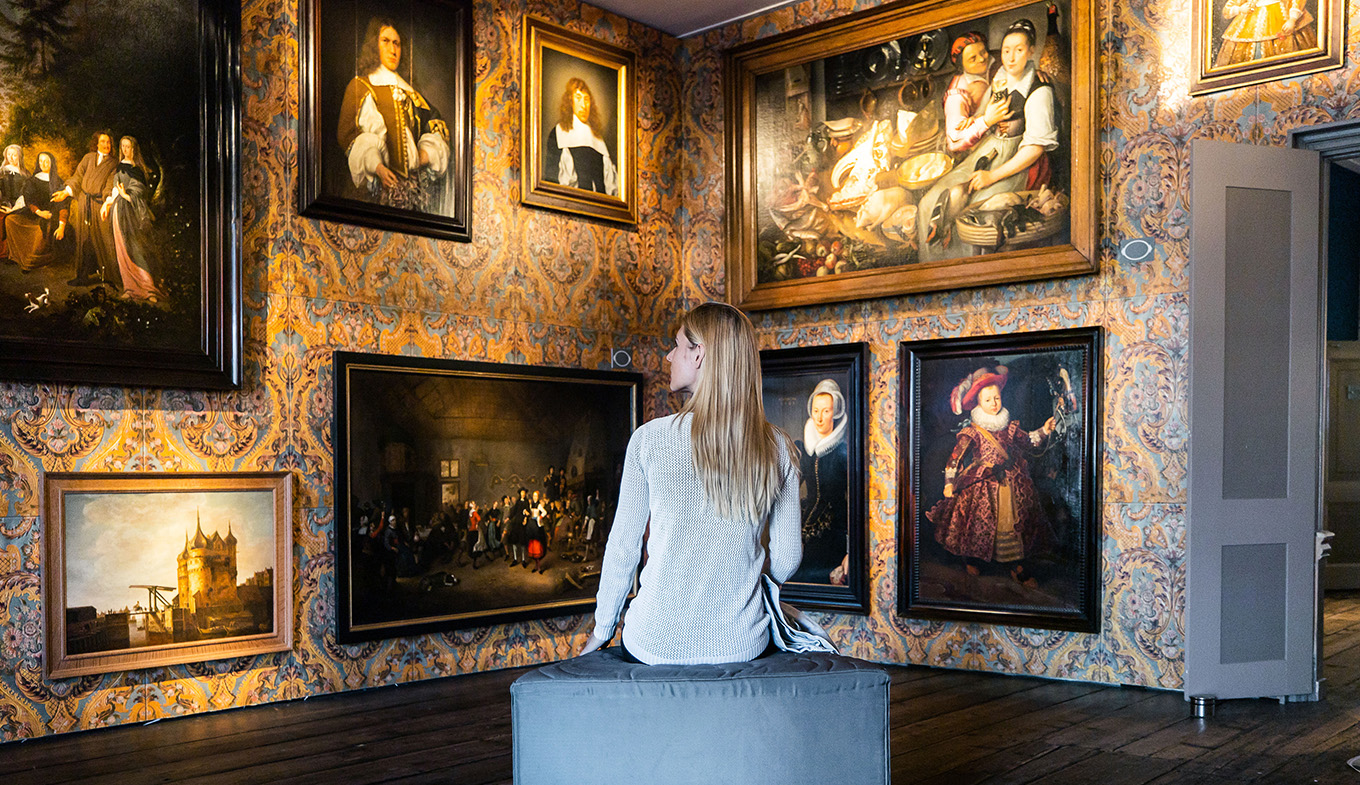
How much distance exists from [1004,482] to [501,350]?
362cm

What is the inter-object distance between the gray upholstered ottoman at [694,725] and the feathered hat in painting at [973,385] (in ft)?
13.8

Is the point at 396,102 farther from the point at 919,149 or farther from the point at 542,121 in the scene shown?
the point at 919,149

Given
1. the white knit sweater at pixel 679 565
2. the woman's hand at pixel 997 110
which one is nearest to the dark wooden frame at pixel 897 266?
the woman's hand at pixel 997 110

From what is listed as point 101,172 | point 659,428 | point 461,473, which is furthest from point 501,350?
point 659,428

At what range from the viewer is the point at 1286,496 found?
6.46 metres

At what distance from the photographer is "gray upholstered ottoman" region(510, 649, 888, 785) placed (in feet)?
12.0

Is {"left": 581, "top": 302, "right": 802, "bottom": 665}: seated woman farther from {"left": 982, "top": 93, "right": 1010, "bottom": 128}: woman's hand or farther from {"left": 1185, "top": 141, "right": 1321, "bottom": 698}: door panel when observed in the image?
{"left": 982, "top": 93, "right": 1010, "bottom": 128}: woman's hand

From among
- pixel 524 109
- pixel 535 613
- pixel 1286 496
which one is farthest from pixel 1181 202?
pixel 535 613

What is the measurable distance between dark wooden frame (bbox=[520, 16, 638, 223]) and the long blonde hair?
4633mm

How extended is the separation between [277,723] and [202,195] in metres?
3.04

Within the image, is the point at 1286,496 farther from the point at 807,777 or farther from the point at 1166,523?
the point at 807,777

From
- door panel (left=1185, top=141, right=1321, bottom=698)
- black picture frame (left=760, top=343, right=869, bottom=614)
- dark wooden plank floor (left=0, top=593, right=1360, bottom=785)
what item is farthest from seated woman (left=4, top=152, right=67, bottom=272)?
door panel (left=1185, top=141, right=1321, bottom=698)

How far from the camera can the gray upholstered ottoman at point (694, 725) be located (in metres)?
3.66

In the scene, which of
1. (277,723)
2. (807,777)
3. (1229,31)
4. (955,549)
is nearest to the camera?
(807,777)
